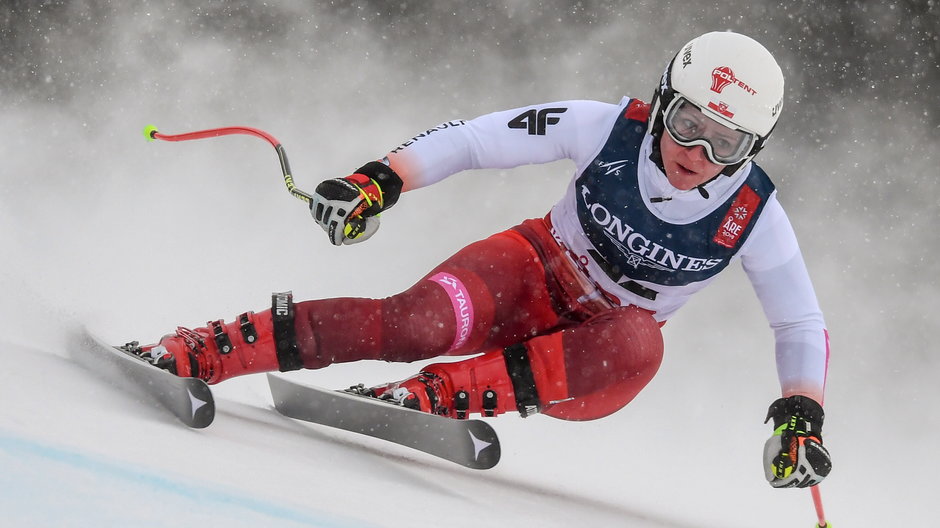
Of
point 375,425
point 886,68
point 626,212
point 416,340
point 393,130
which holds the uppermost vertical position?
point 886,68

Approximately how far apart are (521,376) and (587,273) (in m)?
0.49

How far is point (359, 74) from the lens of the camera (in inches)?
223

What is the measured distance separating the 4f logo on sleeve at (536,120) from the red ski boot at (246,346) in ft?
2.80

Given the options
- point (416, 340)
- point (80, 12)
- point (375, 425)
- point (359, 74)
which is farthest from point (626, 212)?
point (80, 12)

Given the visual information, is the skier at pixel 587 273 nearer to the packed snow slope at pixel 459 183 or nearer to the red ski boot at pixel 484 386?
the red ski boot at pixel 484 386

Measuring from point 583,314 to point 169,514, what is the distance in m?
1.73

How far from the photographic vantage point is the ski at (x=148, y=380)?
6.72 ft

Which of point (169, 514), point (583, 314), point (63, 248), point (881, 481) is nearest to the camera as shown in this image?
point (169, 514)

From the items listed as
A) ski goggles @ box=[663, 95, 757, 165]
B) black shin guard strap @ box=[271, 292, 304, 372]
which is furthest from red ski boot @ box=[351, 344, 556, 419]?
ski goggles @ box=[663, 95, 757, 165]

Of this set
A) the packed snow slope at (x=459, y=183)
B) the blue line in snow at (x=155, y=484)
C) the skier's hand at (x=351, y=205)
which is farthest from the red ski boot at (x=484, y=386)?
the packed snow slope at (x=459, y=183)

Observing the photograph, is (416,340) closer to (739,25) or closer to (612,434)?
(612,434)

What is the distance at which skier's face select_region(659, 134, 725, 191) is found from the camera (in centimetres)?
252

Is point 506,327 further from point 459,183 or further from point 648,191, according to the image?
point 459,183

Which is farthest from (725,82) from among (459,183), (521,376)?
(459,183)
